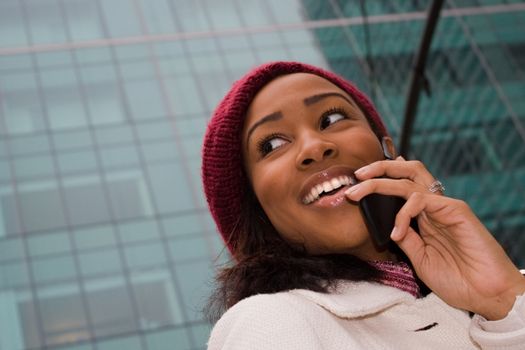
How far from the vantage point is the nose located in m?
2.85

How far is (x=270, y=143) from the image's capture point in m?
3.03

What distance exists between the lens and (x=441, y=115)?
29938mm

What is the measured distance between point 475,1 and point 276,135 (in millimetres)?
30121

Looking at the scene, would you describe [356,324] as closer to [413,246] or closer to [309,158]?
[413,246]

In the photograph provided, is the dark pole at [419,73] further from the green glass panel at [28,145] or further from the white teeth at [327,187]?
the green glass panel at [28,145]

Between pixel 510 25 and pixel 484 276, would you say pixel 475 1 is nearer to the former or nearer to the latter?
pixel 510 25

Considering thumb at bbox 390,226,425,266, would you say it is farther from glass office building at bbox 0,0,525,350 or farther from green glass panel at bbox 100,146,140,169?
green glass panel at bbox 100,146,140,169

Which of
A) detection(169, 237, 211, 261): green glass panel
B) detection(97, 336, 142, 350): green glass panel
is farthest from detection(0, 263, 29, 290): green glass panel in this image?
detection(169, 237, 211, 261): green glass panel

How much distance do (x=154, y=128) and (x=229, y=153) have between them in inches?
974

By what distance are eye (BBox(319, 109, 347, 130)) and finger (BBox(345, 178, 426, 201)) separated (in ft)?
1.31

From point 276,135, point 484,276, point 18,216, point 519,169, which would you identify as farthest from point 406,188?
point 519,169

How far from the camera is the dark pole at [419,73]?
10.8 metres

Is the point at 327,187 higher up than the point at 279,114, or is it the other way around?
the point at 279,114

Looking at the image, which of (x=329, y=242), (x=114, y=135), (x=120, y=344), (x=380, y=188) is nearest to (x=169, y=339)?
(x=120, y=344)
